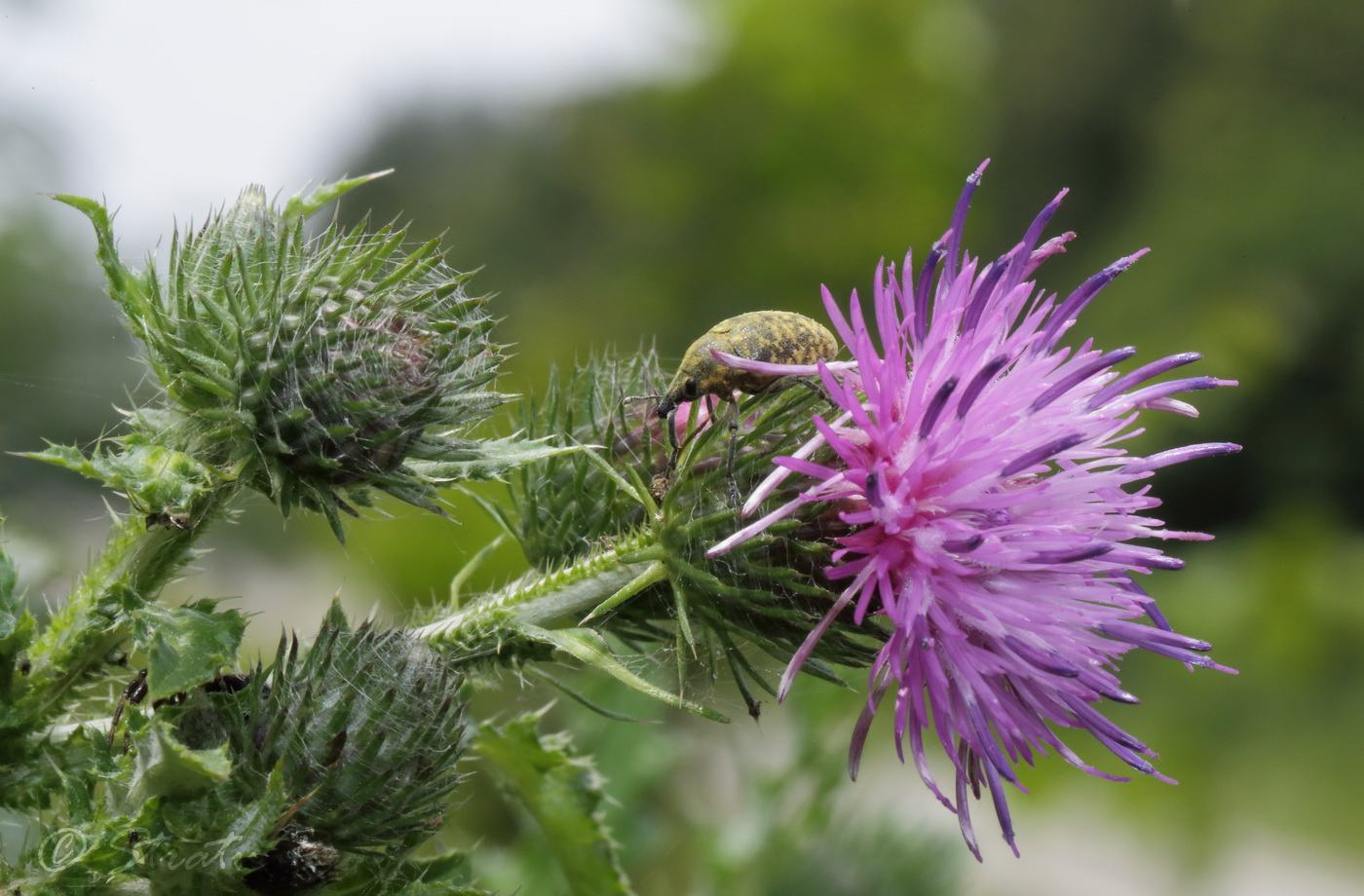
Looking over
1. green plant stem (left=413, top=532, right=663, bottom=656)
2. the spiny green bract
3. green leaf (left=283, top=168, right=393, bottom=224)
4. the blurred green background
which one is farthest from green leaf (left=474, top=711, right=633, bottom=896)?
the blurred green background

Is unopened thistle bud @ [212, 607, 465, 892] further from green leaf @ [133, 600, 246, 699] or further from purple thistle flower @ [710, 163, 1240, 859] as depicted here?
purple thistle flower @ [710, 163, 1240, 859]

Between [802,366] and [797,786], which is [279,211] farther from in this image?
[797,786]

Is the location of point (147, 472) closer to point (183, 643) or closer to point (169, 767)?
point (183, 643)

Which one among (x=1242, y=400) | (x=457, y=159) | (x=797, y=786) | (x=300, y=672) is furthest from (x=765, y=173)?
(x=300, y=672)

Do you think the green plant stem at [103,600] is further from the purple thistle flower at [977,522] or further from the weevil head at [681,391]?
the purple thistle flower at [977,522]

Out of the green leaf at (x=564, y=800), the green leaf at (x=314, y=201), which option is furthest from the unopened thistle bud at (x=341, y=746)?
the green leaf at (x=314, y=201)

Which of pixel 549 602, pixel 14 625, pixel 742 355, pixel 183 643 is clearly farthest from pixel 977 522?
pixel 14 625

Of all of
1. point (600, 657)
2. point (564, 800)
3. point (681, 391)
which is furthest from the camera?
point (564, 800)
